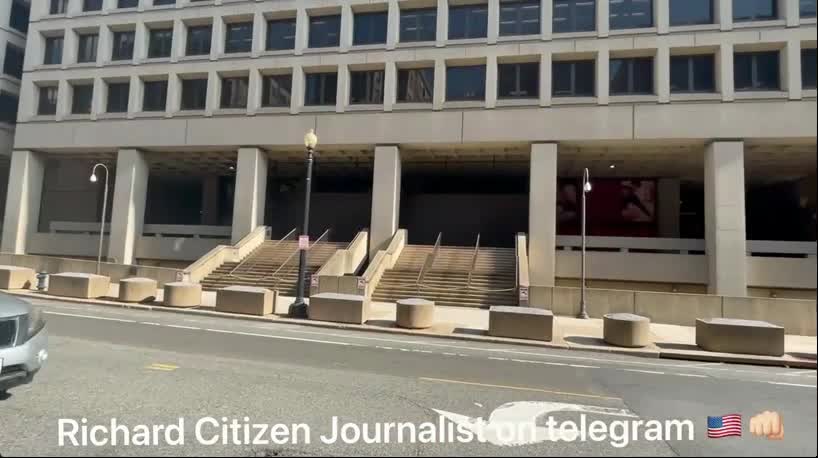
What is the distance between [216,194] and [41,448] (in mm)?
35337

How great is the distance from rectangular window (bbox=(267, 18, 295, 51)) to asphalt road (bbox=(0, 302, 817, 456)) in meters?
20.8

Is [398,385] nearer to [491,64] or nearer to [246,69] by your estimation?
[491,64]

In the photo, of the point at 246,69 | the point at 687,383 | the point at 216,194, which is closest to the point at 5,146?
the point at 216,194

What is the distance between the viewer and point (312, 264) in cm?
2286

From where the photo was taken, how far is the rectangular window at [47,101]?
30.5 meters

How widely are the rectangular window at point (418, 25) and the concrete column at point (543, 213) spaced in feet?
28.0

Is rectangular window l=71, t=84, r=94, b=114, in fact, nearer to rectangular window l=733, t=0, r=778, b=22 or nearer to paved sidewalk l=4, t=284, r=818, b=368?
paved sidewalk l=4, t=284, r=818, b=368

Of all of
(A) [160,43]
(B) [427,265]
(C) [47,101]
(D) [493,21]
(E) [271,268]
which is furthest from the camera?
(C) [47,101]

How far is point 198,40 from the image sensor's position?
94.2ft

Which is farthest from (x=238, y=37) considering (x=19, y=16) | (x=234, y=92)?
(x=19, y=16)

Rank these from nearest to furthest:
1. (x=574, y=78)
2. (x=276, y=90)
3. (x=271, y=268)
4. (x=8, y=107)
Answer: (x=271, y=268)
(x=574, y=78)
(x=276, y=90)
(x=8, y=107)

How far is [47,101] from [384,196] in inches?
944

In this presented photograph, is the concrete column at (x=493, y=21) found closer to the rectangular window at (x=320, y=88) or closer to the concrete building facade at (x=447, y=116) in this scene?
the concrete building facade at (x=447, y=116)

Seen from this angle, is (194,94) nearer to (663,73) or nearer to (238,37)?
(238,37)
